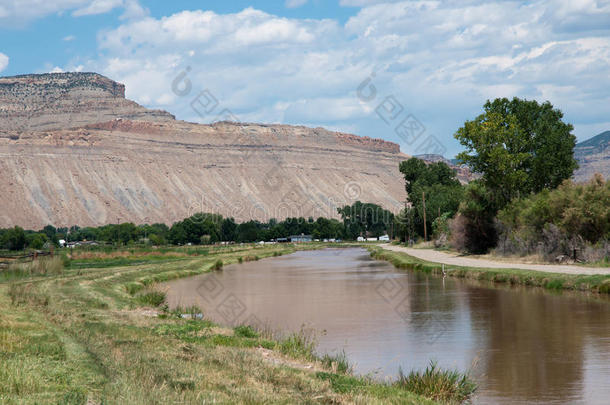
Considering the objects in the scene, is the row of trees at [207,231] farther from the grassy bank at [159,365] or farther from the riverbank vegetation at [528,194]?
the grassy bank at [159,365]

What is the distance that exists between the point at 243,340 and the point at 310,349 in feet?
5.44

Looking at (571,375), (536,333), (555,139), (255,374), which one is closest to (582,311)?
(536,333)

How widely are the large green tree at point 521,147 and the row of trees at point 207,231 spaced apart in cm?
7832

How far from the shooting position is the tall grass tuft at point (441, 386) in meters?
12.1

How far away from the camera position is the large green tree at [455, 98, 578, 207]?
170 feet

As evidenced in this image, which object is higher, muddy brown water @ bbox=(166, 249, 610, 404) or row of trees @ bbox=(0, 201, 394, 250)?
row of trees @ bbox=(0, 201, 394, 250)

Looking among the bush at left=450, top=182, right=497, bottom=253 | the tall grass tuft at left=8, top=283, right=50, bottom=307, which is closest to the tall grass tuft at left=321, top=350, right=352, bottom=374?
the tall grass tuft at left=8, top=283, right=50, bottom=307

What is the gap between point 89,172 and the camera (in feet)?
581

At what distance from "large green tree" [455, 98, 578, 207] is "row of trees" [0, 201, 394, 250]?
7832 centimetres

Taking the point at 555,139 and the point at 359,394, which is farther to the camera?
the point at 555,139

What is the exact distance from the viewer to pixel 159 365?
39.2ft

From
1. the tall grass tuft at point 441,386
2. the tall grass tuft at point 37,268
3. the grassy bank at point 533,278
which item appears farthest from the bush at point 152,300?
the tall grass tuft at point 37,268

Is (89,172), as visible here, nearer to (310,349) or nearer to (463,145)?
(463,145)

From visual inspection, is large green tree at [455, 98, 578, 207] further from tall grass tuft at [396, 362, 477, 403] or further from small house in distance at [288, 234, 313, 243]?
small house in distance at [288, 234, 313, 243]
